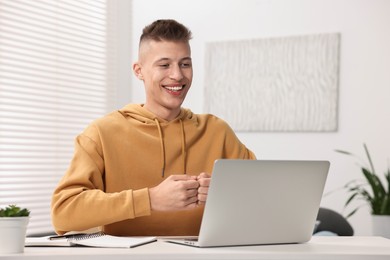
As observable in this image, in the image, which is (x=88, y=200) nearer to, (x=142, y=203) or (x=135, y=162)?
(x=142, y=203)

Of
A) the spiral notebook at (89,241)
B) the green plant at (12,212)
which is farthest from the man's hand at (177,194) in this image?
the green plant at (12,212)

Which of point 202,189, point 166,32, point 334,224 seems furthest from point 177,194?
point 334,224

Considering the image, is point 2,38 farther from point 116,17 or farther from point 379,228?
point 379,228

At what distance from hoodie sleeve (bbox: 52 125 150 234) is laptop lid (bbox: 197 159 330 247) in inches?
11.7

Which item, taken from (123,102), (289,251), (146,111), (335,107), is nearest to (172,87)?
(146,111)

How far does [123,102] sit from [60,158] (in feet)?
3.03

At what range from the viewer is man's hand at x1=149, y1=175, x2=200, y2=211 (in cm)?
184

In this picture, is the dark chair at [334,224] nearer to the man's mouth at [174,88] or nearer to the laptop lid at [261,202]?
the man's mouth at [174,88]

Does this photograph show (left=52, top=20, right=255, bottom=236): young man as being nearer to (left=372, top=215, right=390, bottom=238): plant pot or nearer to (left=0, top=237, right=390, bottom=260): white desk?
(left=0, top=237, right=390, bottom=260): white desk

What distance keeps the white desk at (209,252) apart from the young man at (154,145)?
1.42ft

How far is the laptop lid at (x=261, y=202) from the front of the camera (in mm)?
1627

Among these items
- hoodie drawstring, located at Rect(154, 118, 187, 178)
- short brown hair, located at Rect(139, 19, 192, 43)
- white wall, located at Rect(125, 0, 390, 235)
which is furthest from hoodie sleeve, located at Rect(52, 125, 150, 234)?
white wall, located at Rect(125, 0, 390, 235)

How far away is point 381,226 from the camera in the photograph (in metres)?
4.30

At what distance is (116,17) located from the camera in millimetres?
5566
